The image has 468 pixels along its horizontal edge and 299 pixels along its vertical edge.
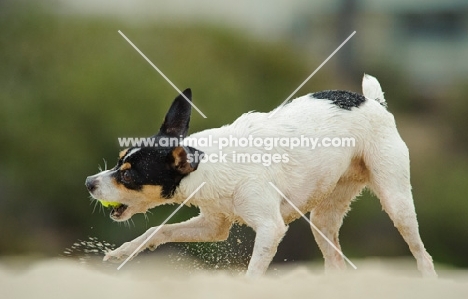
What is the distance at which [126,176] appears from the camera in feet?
26.4

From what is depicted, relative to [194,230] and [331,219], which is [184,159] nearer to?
[194,230]

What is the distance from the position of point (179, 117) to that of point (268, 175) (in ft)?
2.99

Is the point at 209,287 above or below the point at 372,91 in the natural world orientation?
below

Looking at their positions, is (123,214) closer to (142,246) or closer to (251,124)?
(142,246)

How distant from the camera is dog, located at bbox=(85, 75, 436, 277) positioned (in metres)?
8.08

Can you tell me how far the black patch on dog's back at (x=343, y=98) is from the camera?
879 cm

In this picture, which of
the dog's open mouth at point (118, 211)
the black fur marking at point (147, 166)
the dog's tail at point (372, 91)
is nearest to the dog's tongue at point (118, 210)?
the dog's open mouth at point (118, 211)

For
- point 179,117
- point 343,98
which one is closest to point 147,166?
point 179,117

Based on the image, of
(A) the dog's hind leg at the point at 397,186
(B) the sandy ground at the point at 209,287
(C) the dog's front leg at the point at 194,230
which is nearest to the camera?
(B) the sandy ground at the point at 209,287

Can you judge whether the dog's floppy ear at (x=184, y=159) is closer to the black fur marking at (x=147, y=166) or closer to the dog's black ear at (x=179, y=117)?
the black fur marking at (x=147, y=166)

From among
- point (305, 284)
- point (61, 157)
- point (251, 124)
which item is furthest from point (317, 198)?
point (61, 157)

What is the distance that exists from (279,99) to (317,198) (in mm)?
7998

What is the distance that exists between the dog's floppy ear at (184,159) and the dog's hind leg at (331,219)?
1.70 meters

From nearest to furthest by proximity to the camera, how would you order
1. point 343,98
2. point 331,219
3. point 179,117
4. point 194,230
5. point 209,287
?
point 209,287, point 179,117, point 194,230, point 343,98, point 331,219
